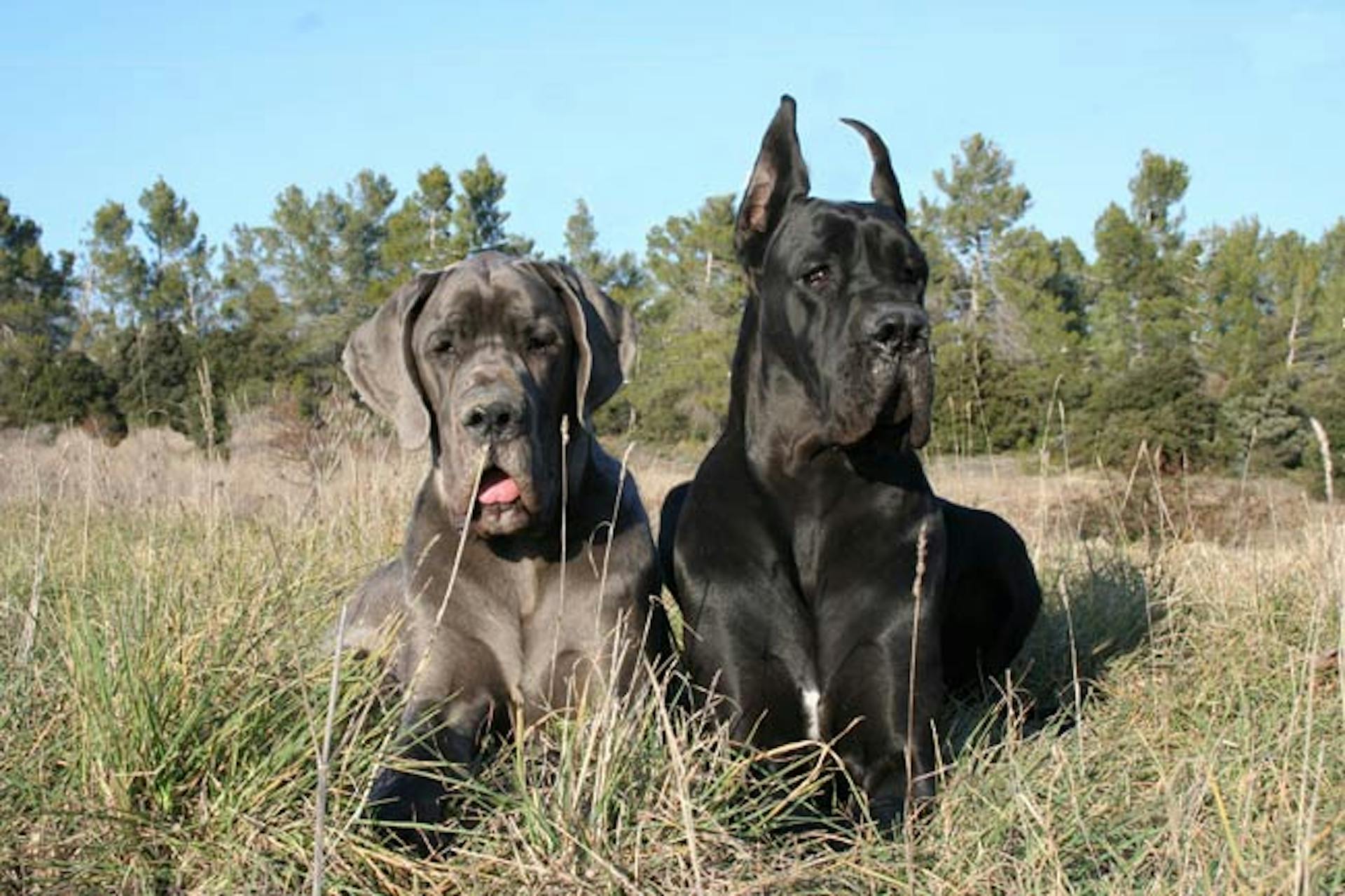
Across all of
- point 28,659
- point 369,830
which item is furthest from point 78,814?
point 28,659

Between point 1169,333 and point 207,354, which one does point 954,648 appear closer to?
point 207,354

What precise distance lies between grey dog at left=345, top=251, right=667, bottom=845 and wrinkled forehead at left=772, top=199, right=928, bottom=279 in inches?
25.7

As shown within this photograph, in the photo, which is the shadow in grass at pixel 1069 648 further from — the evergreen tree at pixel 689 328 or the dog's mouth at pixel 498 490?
the evergreen tree at pixel 689 328

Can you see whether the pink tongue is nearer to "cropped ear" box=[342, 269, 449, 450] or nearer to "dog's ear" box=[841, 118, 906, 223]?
"cropped ear" box=[342, 269, 449, 450]

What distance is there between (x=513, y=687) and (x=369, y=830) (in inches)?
44.3

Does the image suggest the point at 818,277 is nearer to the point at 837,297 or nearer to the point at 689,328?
the point at 837,297

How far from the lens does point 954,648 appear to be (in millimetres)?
4625

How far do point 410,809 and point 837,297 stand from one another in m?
1.74

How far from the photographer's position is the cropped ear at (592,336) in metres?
3.97

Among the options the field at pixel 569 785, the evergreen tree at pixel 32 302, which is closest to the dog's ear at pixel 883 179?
the field at pixel 569 785

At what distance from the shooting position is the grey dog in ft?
12.1

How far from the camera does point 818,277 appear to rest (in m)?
3.82

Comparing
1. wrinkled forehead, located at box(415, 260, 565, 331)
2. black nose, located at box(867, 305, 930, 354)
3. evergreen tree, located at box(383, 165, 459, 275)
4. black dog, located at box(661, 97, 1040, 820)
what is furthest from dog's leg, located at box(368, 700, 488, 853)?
evergreen tree, located at box(383, 165, 459, 275)

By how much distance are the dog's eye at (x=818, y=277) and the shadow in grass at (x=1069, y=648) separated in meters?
1.19
